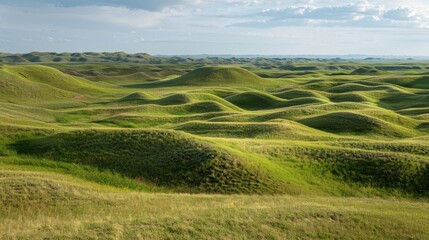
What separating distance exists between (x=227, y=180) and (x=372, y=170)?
14646mm

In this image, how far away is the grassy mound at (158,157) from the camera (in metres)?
34.0

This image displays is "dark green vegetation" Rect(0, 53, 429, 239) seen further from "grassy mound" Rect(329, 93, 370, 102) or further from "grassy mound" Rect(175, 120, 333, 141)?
"grassy mound" Rect(329, 93, 370, 102)

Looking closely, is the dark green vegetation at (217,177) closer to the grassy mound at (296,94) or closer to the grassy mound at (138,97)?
the grassy mound at (138,97)

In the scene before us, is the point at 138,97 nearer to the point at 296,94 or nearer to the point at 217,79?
the point at 296,94

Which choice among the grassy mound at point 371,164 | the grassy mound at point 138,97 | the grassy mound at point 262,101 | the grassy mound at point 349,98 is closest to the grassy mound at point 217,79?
the grassy mound at point 262,101

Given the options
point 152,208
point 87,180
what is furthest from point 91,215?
point 87,180

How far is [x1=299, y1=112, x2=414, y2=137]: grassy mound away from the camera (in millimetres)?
60281

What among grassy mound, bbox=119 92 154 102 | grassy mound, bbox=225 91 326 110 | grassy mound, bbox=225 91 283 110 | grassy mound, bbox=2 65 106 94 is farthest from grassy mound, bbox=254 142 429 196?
grassy mound, bbox=2 65 106 94

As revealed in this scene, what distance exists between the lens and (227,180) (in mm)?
34094

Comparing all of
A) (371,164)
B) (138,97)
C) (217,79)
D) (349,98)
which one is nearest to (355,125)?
(371,164)

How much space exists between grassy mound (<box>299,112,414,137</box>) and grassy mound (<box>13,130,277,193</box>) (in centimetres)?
3021

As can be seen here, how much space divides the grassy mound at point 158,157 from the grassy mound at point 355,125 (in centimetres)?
3021

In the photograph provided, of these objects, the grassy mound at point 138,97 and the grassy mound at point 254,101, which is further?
the grassy mound at point 138,97

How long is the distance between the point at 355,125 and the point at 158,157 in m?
36.5
